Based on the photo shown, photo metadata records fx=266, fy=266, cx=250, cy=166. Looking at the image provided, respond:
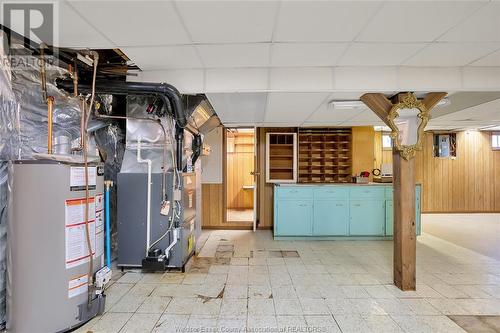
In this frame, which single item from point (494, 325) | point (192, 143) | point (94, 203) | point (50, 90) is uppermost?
point (50, 90)

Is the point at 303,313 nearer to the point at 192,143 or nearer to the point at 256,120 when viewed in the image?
the point at 192,143

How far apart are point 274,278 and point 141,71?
2626 millimetres

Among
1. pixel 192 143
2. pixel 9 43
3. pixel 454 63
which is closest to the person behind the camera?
pixel 9 43

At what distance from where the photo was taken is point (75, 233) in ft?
6.51

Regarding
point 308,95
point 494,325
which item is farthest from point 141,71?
point 494,325

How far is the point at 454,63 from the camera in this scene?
2.46 meters

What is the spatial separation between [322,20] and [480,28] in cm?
111

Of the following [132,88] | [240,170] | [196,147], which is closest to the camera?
[132,88]

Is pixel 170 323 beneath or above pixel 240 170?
beneath

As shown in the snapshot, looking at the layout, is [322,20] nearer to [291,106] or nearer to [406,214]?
[291,106]

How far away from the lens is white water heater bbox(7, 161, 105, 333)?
1821 mm

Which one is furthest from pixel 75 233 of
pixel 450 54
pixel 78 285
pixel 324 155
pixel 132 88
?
pixel 324 155

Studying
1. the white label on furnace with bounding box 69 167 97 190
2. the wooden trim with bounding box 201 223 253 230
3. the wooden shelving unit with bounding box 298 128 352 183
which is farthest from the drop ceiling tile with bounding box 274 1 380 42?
the wooden trim with bounding box 201 223 253 230

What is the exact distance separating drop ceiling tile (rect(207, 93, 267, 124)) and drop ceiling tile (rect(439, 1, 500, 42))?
1.68 m
